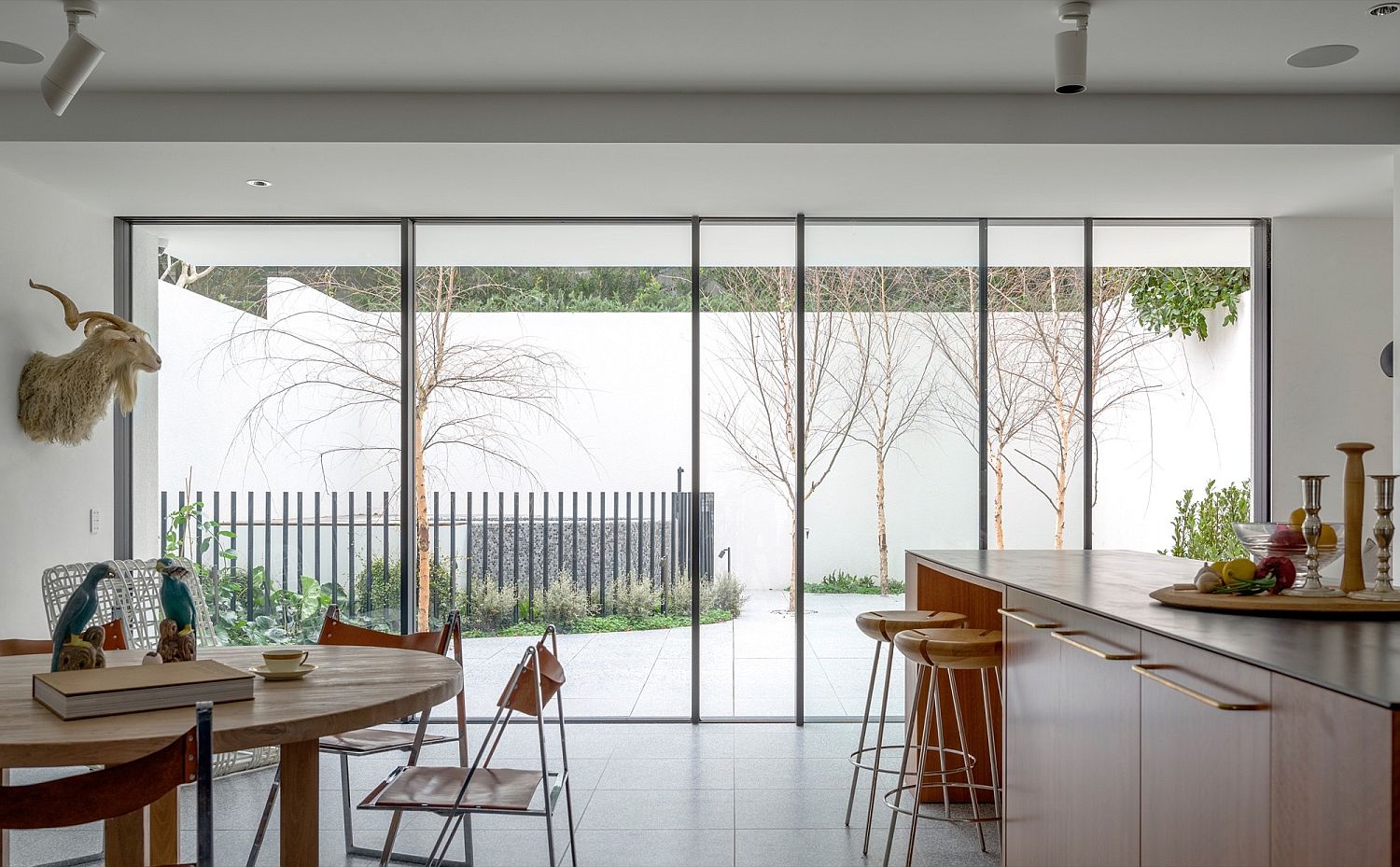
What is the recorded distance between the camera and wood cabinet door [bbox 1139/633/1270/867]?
5.38ft

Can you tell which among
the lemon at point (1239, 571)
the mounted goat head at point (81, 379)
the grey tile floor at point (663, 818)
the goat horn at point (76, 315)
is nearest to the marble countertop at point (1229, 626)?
the lemon at point (1239, 571)

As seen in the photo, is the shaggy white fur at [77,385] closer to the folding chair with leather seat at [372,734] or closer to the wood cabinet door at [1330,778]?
the folding chair with leather seat at [372,734]

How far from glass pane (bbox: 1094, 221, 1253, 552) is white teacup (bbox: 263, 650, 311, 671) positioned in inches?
160

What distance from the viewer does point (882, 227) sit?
5.18 meters

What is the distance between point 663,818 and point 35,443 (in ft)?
10.5

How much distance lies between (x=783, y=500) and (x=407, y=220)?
2.39m

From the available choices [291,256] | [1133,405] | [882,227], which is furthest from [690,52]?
A: [1133,405]

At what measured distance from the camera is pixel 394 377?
5.20m

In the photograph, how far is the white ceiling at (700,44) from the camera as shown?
3254mm

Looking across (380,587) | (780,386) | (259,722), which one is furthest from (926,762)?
(380,587)

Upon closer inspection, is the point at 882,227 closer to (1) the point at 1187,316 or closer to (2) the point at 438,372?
(1) the point at 1187,316

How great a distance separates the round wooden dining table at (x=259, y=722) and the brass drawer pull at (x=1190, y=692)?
1.53 meters

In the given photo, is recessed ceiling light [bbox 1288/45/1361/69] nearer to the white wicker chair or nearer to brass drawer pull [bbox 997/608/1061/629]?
brass drawer pull [bbox 997/608/1061/629]

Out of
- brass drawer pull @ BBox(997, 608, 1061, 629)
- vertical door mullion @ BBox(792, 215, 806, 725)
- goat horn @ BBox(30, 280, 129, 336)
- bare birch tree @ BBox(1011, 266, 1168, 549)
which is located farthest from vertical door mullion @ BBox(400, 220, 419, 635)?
brass drawer pull @ BBox(997, 608, 1061, 629)
